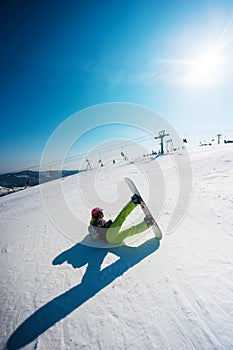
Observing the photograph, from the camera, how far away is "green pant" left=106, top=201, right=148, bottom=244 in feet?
13.4

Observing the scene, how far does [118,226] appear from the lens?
4.09 metres

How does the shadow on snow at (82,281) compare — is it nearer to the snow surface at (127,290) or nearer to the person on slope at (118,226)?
the snow surface at (127,290)

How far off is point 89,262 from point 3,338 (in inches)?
69.9

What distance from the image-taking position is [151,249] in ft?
12.8

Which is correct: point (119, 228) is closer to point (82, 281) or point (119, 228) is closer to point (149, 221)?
point (149, 221)

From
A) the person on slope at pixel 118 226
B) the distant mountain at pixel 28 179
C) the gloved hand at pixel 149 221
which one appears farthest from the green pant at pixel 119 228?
the distant mountain at pixel 28 179

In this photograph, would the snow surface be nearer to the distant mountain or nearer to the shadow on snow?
the shadow on snow

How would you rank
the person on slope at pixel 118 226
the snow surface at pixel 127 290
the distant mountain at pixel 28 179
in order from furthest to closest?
the distant mountain at pixel 28 179 < the person on slope at pixel 118 226 < the snow surface at pixel 127 290

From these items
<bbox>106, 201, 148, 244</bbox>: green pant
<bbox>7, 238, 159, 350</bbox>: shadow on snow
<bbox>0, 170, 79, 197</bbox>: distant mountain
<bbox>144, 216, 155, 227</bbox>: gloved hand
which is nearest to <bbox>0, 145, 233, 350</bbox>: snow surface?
<bbox>7, 238, 159, 350</bbox>: shadow on snow

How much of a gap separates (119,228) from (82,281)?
4.43 feet

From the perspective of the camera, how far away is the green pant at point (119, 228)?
408 cm

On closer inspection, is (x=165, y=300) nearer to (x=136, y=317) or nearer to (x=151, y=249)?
(x=136, y=317)

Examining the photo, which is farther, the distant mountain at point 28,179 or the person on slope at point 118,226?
the distant mountain at point 28,179

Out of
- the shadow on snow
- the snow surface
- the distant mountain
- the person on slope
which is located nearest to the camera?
the snow surface
